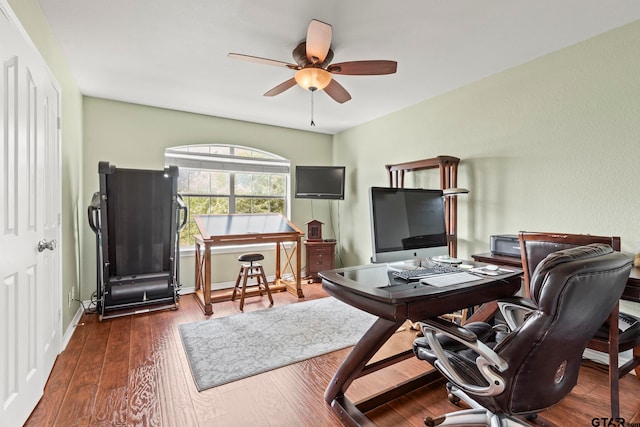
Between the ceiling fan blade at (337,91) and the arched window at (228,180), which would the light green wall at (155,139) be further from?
the ceiling fan blade at (337,91)

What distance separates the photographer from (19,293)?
5.38 feet

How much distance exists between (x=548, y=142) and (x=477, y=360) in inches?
96.8

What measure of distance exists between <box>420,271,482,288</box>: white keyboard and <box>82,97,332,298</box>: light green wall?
3.61 meters

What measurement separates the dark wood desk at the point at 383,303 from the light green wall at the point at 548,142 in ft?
4.18

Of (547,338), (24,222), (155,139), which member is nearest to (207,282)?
(24,222)

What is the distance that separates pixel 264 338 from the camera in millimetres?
2861

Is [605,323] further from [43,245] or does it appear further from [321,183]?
[321,183]

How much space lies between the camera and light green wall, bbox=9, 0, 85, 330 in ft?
6.79

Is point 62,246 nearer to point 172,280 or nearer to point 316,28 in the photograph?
point 172,280

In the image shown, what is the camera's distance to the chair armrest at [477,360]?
3.91 feet

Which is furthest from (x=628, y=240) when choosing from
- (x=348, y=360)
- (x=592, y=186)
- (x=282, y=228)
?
(x=282, y=228)

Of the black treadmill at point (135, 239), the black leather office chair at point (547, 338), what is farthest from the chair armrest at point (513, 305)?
the black treadmill at point (135, 239)

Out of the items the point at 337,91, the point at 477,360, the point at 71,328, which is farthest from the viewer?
the point at 71,328

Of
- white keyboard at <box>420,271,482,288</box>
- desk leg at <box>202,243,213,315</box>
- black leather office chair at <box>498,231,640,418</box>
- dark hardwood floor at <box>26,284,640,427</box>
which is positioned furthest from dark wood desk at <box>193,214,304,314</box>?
black leather office chair at <box>498,231,640,418</box>
